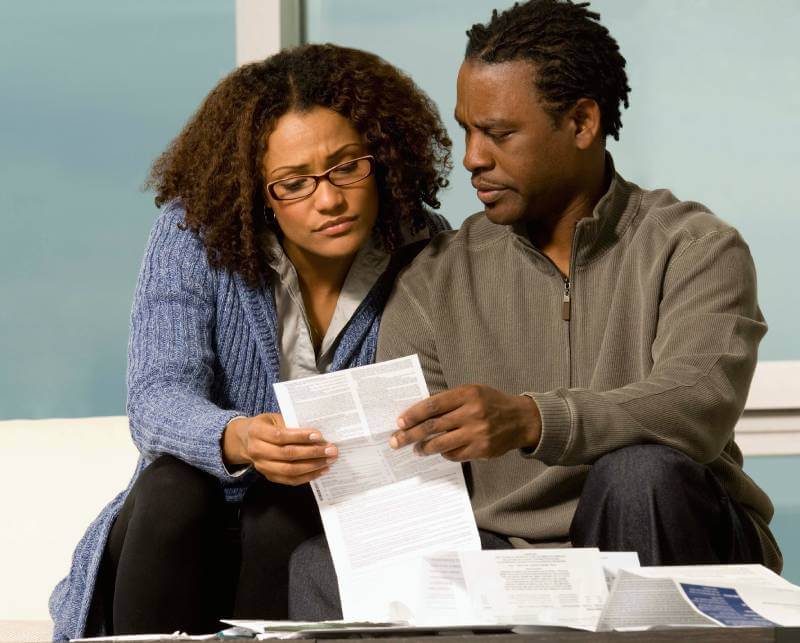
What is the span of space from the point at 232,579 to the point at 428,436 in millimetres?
466

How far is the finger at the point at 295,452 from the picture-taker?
1589 millimetres

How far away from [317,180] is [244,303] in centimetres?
24

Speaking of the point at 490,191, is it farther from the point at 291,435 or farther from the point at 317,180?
the point at 291,435

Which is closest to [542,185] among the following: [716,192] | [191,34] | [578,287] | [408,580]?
[578,287]

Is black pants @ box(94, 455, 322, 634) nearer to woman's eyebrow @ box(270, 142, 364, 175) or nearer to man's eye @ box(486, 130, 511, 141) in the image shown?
woman's eyebrow @ box(270, 142, 364, 175)

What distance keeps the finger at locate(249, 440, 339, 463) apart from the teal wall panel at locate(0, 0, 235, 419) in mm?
1778

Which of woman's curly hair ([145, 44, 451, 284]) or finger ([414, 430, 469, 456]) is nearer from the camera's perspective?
finger ([414, 430, 469, 456])

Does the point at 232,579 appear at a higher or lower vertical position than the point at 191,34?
lower

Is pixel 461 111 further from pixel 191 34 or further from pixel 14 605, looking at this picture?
pixel 191 34

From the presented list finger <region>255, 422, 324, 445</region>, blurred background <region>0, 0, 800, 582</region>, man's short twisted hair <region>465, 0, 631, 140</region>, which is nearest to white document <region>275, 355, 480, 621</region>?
finger <region>255, 422, 324, 445</region>

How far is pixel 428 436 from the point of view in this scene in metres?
1.62

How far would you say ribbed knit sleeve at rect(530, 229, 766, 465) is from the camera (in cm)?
162

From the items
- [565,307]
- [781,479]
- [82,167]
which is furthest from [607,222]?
[82,167]

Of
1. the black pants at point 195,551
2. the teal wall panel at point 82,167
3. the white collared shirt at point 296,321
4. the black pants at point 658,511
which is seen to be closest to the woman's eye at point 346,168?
the white collared shirt at point 296,321
